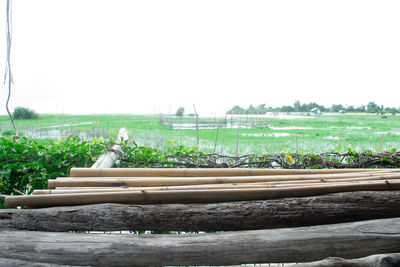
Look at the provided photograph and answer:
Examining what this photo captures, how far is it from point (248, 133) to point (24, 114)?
494 cm

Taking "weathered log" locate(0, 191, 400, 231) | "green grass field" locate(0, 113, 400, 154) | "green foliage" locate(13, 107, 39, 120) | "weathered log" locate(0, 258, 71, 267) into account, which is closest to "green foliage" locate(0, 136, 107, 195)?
"green grass field" locate(0, 113, 400, 154)

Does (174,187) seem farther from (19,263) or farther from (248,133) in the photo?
(248,133)

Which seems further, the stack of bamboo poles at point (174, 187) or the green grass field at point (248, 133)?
the green grass field at point (248, 133)

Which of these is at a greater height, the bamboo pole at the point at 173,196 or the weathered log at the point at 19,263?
the bamboo pole at the point at 173,196

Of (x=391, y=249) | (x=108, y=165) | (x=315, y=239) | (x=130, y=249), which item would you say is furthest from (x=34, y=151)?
(x=391, y=249)

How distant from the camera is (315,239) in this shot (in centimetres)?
86

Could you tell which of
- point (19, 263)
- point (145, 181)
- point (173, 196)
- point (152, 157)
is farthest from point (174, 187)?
point (152, 157)

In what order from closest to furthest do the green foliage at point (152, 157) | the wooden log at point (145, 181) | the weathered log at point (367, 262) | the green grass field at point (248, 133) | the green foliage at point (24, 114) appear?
the weathered log at point (367, 262) → the wooden log at point (145, 181) → the green foliage at point (152, 157) → the green grass field at point (248, 133) → the green foliage at point (24, 114)

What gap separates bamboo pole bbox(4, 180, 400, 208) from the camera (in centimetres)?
98

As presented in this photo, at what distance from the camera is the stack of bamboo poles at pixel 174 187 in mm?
987

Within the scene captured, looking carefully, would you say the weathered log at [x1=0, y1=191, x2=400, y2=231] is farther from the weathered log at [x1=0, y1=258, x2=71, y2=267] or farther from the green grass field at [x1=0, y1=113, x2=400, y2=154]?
the green grass field at [x1=0, y1=113, x2=400, y2=154]

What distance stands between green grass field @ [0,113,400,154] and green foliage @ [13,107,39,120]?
104mm

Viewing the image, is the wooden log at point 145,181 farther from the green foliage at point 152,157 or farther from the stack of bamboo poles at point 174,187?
the green foliage at point 152,157

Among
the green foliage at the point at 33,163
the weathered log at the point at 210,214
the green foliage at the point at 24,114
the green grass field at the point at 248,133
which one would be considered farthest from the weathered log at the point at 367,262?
the green foliage at the point at 24,114
